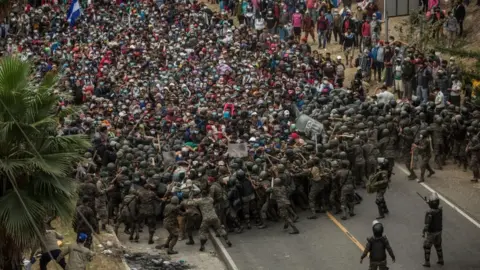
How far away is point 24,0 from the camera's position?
4559cm

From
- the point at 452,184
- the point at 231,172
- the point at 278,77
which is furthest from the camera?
the point at 278,77

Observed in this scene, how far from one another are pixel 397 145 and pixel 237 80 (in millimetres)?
8248

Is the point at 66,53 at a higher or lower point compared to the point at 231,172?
higher

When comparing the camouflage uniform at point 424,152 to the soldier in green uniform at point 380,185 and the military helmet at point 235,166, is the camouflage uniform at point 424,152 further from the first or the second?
the military helmet at point 235,166

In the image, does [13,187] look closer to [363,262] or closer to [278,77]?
[363,262]

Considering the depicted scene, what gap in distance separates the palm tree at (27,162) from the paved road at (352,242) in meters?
7.12

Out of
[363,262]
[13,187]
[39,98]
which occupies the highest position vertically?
[39,98]

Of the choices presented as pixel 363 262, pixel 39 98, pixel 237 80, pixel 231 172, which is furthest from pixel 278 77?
pixel 39 98

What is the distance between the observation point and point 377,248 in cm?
2289

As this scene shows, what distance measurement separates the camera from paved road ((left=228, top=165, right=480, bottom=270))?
2523 centimetres

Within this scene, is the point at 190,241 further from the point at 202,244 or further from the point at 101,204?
the point at 101,204

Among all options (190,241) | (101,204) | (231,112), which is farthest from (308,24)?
(101,204)

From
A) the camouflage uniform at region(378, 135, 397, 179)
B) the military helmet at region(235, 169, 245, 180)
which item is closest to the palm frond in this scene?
the military helmet at region(235, 169, 245, 180)

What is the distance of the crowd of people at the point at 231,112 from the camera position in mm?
27328
